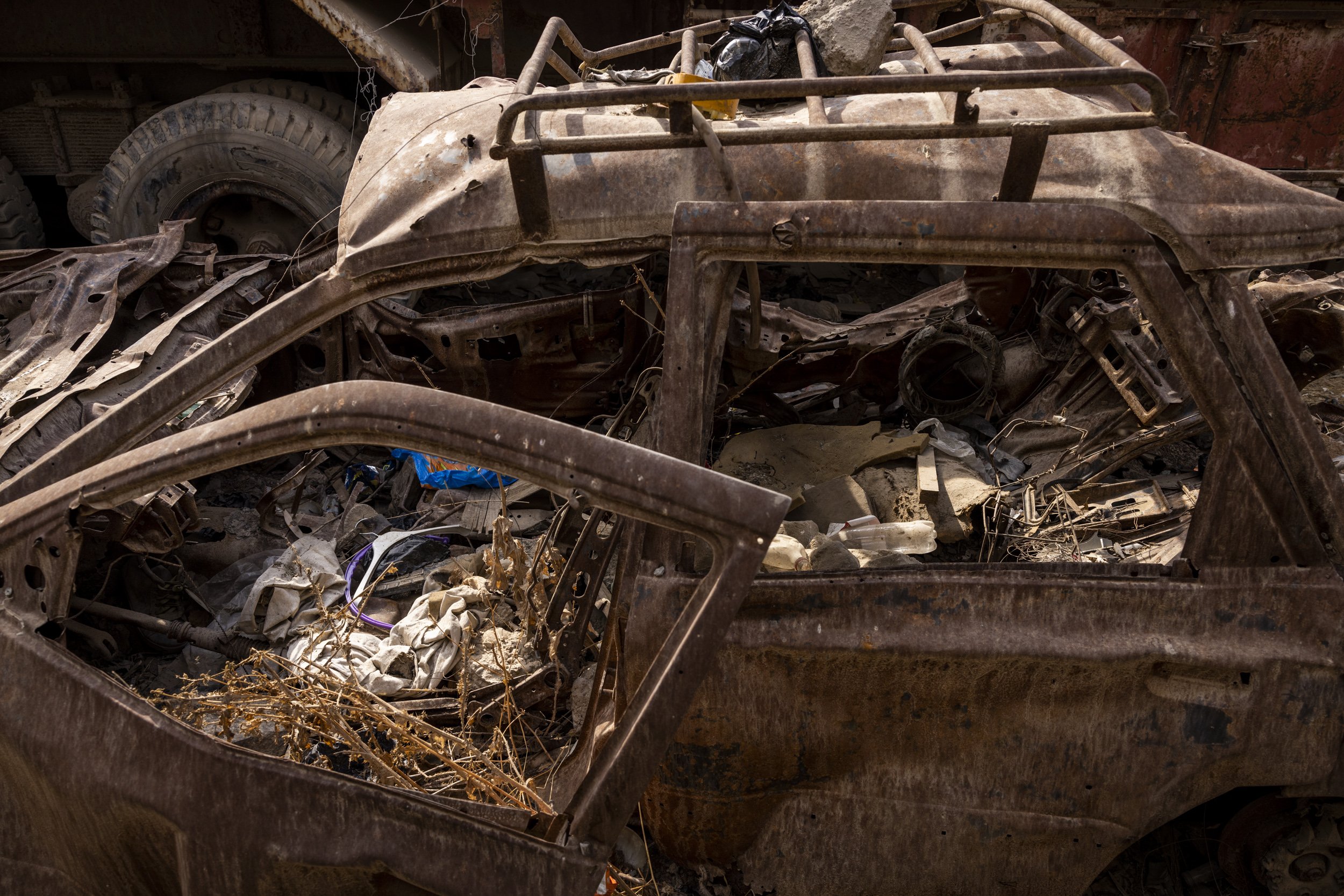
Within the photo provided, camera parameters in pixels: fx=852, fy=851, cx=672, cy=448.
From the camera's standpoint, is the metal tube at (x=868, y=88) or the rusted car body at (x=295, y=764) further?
the metal tube at (x=868, y=88)

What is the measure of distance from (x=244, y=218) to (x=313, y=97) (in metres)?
0.92

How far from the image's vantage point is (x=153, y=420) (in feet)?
6.87

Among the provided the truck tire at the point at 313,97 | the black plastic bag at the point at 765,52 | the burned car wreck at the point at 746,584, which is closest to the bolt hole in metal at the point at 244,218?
the truck tire at the point at 313,97

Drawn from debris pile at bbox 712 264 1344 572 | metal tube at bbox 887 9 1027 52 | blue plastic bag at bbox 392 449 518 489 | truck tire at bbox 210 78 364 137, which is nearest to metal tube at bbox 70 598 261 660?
blue plastic bag at bbox 392 449 518 489

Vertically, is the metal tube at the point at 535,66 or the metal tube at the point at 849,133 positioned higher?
the metal tube at the point at 535,66

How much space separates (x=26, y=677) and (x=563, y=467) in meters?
1.06

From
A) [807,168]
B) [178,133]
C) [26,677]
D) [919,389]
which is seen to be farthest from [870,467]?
[178,133]

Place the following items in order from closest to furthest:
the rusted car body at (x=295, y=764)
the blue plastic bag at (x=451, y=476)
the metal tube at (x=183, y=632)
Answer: the rusted car body at (x=295, y=764)
the metal tube at (x=183, y=632)
the blue plastic bag at (x=451, y=476)

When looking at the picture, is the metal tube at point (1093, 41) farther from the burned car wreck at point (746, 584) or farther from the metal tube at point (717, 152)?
the metal tube at point (717, 152)

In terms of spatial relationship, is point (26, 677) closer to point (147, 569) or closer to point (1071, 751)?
point (147, 569)

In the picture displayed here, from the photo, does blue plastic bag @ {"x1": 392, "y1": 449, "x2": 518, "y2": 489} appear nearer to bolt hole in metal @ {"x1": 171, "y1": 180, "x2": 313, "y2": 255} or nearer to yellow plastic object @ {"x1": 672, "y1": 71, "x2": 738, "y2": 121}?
yellow plastic object @ {"x1": 672, "y1": 71, "x2": 738, "y2": 121}

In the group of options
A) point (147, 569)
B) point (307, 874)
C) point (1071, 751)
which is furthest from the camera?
point (147, 569)

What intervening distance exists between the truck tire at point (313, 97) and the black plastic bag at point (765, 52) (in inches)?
156

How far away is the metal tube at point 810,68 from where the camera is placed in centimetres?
200
